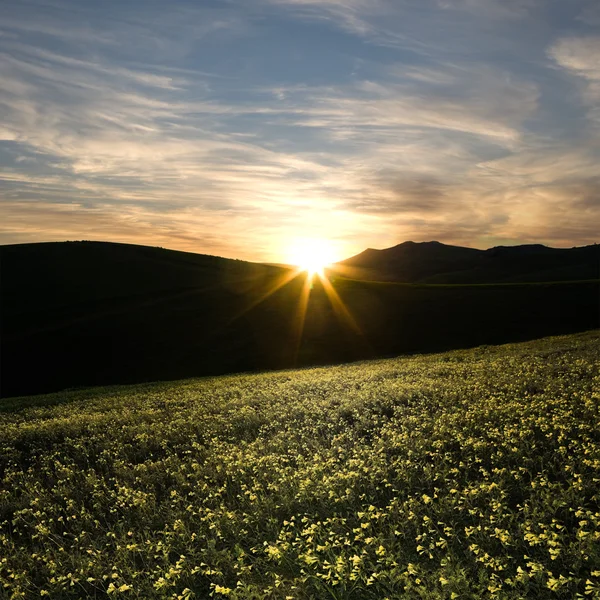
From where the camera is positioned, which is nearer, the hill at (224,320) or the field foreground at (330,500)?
the field foreground at (330,500)

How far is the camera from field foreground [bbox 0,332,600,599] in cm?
750

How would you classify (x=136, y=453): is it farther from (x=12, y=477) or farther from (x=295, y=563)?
(x=295, y=563)

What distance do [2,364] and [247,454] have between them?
2284 inches

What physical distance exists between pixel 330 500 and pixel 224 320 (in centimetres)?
6013

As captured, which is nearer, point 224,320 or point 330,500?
point 330,500

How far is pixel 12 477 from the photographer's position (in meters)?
15.2

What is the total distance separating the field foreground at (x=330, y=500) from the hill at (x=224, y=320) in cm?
3673

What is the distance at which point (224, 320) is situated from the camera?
226 feet

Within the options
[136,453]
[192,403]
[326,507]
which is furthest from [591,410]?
[192,403]

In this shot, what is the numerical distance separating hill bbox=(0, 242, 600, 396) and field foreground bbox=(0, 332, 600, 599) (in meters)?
36.7

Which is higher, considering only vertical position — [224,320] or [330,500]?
[330,500]

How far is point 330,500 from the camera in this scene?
10.1 m

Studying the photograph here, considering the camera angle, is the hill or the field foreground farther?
the hill

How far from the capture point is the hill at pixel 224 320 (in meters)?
55.9
